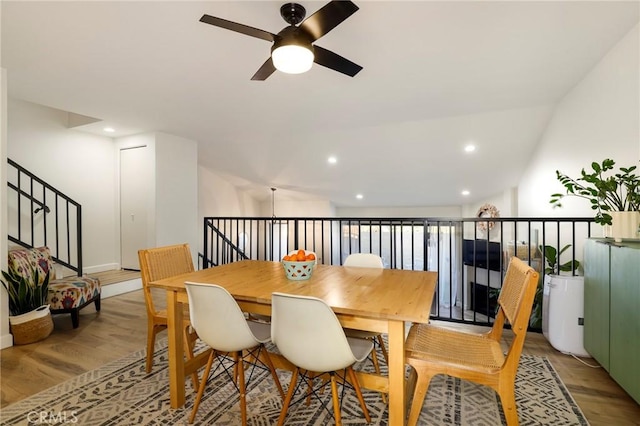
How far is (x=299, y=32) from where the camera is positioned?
1681 millimetres

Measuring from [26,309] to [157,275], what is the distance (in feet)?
5.73

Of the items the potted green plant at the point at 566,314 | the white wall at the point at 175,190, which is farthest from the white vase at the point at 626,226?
the white wall at the point at 175,190

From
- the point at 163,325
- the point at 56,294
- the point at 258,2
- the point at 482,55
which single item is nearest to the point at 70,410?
the point at 163,325

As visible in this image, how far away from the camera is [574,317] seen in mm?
2404

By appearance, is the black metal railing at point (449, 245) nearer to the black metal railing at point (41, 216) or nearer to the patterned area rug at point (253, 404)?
the patterned area rug at point (253, 404)

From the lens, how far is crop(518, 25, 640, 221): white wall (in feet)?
7.65

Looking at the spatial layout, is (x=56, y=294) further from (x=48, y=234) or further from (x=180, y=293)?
(x=180, y=293)

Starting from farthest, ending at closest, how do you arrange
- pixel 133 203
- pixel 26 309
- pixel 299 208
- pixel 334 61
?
pixel 299 208 → pixel 133 203 → pixel 26 309 → pixel 334 61

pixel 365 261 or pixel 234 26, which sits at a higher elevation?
pixel 234 26

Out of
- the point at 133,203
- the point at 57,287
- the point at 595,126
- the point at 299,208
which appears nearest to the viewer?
the point at 595,126

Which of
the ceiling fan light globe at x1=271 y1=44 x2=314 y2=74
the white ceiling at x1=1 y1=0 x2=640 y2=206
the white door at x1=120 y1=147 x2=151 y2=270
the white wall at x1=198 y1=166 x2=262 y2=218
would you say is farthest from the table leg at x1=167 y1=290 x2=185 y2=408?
the white wall at x1=198 y1=166 x2=262 y2=218

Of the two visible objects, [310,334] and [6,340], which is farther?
[6,340]

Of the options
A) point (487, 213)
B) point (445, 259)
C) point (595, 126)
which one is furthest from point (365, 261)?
point (445, 259)

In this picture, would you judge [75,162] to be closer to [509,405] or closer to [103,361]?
[103,361]
